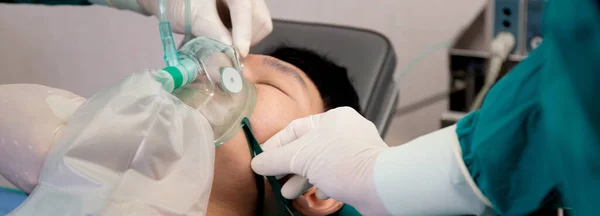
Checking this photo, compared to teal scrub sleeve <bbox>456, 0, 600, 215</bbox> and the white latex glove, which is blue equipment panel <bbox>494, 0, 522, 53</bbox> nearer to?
the white latex glove

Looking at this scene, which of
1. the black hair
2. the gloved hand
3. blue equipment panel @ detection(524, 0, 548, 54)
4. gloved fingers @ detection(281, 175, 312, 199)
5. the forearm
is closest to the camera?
the forearm

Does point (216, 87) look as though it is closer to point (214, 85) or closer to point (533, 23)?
point (214, 85)

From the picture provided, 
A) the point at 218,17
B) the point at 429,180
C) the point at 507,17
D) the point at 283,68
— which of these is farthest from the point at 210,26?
the point at 507,17

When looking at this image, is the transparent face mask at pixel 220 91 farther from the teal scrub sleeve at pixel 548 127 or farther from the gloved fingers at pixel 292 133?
the teal scrub sleeve at pixel 548 127

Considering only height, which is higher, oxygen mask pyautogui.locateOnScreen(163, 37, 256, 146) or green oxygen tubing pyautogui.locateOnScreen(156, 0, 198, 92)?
green oxygen tubing pyautogui.locateOnScreen(156, 0, 198, 92)

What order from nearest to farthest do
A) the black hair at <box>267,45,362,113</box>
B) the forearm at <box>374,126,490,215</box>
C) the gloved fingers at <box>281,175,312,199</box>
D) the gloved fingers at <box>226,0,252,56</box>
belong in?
1. the forearm at <box>374,126,490,215</box>
2. the gloved fingers at <box>281,175,312,199</box>
3. the gloved fingers at <box>226,0,252,56</box>
4. the black hair at <box>267,45,362,113</box>

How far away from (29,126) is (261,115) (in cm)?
39

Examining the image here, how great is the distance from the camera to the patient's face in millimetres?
Result: 961

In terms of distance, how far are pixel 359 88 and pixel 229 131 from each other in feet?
2.06

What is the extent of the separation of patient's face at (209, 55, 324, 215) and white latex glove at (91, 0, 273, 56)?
0.06 metres

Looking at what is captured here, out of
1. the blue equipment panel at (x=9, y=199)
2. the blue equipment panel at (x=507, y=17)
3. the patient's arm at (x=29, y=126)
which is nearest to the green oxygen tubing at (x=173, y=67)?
the patient's arm at (x=29, y=126)

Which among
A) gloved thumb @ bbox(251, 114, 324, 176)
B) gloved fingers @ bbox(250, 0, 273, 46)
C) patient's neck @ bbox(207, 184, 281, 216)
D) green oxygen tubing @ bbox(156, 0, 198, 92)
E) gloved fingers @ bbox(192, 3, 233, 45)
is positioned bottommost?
patient's neck @ bbox(207, 184, 281, 216)

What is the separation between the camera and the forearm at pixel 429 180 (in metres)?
0.72

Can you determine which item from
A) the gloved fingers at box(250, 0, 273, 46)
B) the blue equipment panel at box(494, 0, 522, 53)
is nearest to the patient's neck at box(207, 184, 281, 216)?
the gloved fingers at box(250, 0, 273, 46)
